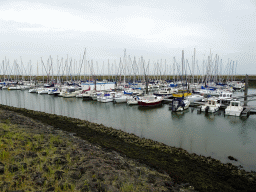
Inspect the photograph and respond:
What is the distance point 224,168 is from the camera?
9883 mm

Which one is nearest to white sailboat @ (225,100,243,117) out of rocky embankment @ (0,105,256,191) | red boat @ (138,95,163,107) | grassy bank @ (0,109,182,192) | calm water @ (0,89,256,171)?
calm water @ (0,89,256,171)

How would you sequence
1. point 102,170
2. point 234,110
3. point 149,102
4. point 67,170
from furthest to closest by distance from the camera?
point 149,102 → point 234,110 → point 102,170 → point 67,170

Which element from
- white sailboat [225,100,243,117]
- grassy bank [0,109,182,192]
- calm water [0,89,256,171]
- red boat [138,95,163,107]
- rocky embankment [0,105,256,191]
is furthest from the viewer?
red boat [138,95,163,107]

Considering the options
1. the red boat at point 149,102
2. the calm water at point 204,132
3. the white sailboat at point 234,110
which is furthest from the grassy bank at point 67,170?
the red boat at point 149,102

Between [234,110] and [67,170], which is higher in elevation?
[67,170]

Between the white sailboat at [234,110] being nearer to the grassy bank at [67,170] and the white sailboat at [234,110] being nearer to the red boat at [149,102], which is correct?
the red boat at [149,102]

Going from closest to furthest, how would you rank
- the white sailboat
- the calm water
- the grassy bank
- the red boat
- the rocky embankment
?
the grassy bank
the rocky embankment
the calm water
the white sailboat
the red boat

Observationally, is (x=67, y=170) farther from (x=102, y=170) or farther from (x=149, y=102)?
(x=149, y=102)

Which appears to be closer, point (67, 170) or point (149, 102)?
point (67, 170)

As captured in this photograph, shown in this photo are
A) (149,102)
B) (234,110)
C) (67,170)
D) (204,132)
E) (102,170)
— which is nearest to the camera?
(67,170)

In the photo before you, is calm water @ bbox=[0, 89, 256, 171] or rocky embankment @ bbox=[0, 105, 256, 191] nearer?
rocky embankment @ bbox=[0, 105, 256, 191]

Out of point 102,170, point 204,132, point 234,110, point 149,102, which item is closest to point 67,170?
point 102,170

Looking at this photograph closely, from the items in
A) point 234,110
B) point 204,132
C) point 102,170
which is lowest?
point 204,132

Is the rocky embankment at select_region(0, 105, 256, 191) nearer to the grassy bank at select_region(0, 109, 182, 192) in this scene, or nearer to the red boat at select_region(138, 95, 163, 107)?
the grassy bank at select_region(0, 109, 182, 192)
